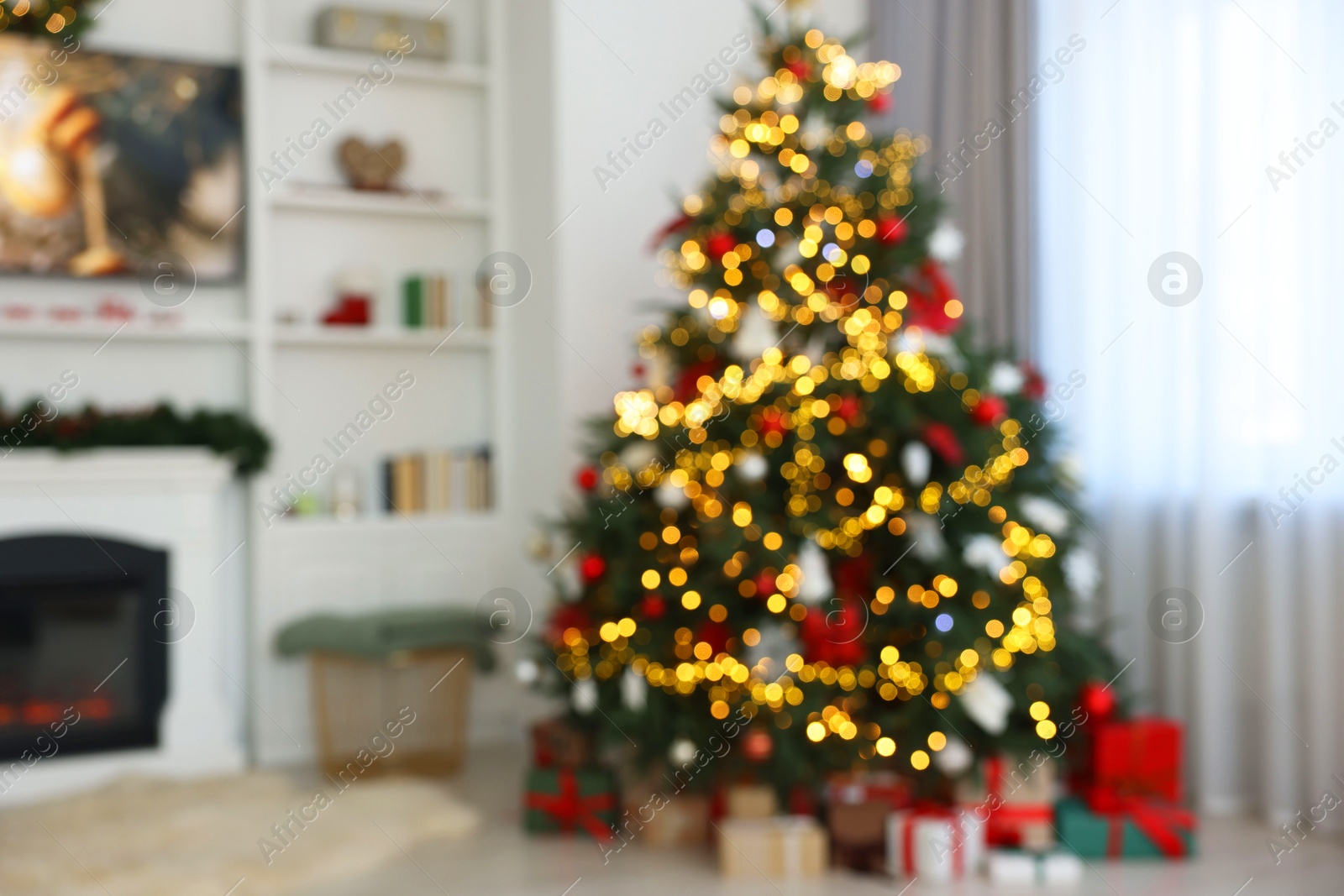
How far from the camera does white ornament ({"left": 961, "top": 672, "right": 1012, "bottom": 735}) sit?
2.87 metres

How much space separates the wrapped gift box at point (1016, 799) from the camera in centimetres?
291

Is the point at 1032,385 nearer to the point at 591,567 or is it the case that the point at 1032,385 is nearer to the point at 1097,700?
the point at 1097,700

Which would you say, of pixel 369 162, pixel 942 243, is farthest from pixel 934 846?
pixel 369 162

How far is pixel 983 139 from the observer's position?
4027mm

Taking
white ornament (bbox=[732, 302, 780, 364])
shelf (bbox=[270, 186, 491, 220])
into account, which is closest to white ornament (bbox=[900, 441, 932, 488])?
white ornament (bbox=[732, 302, 780, 364])

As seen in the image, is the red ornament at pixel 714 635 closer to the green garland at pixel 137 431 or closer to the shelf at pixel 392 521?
the shelf at pixel 392 521

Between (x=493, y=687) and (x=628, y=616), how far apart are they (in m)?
1.56

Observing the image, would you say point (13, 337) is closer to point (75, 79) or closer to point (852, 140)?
point (75, 79)

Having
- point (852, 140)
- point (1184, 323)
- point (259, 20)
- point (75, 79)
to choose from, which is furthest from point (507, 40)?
point (1184, 323)

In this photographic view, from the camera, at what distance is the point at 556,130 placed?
4176mm

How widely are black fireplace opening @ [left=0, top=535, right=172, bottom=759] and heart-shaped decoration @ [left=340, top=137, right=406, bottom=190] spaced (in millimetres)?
1536

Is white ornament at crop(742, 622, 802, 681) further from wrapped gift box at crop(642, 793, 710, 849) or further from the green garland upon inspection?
the green garland

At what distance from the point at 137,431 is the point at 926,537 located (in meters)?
2.54

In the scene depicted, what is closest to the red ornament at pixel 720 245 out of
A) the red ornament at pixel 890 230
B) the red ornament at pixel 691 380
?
the red ornament at pixel 691 380
